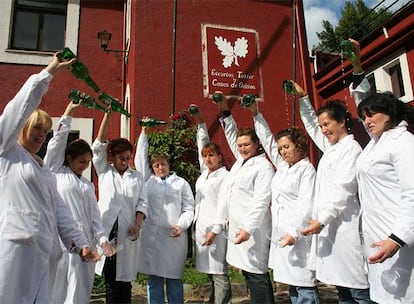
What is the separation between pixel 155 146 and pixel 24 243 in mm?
4005

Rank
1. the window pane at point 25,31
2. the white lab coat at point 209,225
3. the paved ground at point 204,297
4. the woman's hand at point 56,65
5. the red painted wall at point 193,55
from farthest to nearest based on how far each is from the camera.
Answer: the window pane at point 25,31
the red painted wall at point 193,55
the paved ground at point 204,297
the white lab coat at point 209,225
the woman's hand at point 56,65

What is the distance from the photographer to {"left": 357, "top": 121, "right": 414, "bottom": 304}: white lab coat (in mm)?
1826

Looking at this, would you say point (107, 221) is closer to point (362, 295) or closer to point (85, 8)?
point (362, 295)

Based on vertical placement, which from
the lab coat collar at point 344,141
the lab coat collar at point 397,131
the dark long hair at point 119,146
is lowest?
the lab coat collar at point 397,131

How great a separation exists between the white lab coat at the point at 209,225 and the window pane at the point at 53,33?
19.6 feet

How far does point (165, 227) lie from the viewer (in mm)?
3418

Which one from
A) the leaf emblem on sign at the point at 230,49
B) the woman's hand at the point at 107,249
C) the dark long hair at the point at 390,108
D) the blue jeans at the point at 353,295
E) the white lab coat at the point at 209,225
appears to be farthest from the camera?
the leaf emblem on sign at the point at 230,49

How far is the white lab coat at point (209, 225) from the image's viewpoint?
128 inches

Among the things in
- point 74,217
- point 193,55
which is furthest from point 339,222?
point 193,55

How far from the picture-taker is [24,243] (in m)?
1.87

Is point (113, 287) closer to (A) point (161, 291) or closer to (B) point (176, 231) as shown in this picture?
(A) point (161, 291)

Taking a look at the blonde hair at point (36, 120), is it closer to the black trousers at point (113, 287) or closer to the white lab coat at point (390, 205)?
the black trousers at point (113, 287)

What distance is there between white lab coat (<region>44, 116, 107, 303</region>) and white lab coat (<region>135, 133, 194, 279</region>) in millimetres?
647

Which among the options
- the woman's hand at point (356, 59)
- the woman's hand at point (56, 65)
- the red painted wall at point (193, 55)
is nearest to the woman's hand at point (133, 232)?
the woman's hand at point (56, 65)
